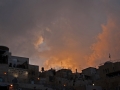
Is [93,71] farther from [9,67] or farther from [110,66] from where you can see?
[9,67]

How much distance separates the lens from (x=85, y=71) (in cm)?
10738

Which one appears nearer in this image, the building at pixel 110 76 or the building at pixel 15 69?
the building at pixel 110 76

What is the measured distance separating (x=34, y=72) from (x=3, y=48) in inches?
544

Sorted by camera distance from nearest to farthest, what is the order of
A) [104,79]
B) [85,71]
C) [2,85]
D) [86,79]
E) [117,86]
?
[2,85], [117,86], [104,79], [86,79], [85,71]

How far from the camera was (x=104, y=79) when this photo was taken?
3000 inches

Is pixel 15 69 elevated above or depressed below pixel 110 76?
above

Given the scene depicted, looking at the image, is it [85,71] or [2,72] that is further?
[85,71]

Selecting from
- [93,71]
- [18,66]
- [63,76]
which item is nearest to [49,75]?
[63,76]

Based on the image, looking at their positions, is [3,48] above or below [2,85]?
above

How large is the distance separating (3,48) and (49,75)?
69.6ft

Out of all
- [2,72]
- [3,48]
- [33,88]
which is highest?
[3,48]

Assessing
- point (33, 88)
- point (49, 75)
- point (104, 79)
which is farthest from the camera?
point (49, 75)

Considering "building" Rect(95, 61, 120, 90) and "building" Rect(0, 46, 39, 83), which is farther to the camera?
"building" Rect(0, 46, 39, 83)

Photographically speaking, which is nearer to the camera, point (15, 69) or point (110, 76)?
point (15, 69)
